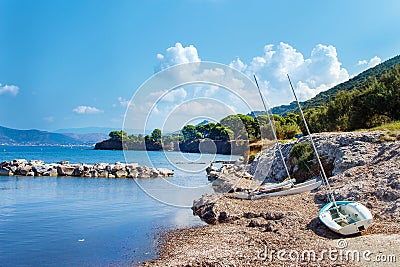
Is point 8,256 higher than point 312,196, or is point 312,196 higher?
point 312,196

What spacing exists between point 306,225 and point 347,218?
136 centimetres

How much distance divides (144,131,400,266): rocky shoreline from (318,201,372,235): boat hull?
0.84 feet

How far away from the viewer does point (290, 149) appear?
1038 inches

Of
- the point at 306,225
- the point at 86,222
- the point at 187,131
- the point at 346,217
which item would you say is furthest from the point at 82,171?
the point at 346,217

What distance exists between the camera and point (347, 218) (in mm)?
11062

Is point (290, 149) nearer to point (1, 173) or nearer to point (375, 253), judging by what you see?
point (375, 253)

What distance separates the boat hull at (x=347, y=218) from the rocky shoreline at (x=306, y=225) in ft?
0.84

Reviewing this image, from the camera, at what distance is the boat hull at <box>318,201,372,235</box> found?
33.5 feet

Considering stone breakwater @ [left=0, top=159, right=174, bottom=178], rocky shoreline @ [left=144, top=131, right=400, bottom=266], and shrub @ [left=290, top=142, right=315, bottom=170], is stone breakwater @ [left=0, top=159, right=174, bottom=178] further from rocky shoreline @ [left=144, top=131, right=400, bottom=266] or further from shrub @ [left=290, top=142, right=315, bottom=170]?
rocky shoreline @ [left=144, top=131, right=400, bottom=266]

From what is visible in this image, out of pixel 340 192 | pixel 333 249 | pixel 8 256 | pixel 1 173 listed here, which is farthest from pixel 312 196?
pixel 1 173

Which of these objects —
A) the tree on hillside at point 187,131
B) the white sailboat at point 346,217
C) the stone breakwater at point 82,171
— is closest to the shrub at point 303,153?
the tree on hillside at point 187,131

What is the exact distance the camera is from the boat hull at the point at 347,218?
10.2 meters

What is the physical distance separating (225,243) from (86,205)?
12752mm

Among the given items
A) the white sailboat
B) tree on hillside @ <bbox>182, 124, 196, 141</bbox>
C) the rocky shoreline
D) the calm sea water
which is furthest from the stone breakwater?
the white sailboat
